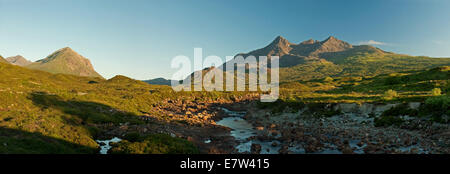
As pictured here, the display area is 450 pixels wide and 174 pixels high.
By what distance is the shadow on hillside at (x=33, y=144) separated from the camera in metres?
15.6

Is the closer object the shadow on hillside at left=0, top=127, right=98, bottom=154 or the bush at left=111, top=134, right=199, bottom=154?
the shadow on hillside at left=0, top=127, right=98, bottom=154

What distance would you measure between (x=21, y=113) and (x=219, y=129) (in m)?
25.7

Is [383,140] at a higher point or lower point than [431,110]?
lower

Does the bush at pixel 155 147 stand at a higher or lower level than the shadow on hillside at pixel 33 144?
lower

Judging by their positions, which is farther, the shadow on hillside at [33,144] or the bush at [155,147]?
the bush at [155,147]

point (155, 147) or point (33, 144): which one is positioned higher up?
point (33, 144)

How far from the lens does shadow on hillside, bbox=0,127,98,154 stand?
615 inches

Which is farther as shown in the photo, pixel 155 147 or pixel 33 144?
pixel 155 147

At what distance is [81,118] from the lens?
29469 mm

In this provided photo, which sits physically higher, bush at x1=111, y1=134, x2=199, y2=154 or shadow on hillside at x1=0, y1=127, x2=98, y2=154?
shadow on hillside at x1=0, y1=127, x2=98, y2=154

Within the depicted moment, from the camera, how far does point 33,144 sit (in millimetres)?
17359
